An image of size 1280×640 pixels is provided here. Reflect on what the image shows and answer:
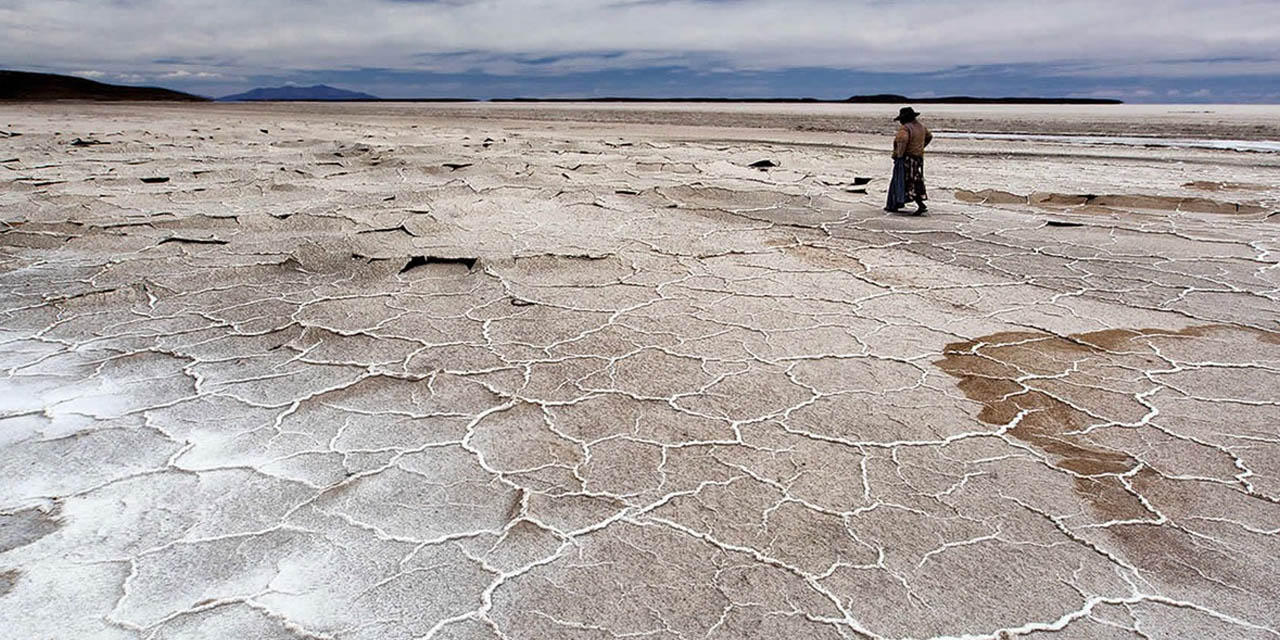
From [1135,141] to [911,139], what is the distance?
11996 mm

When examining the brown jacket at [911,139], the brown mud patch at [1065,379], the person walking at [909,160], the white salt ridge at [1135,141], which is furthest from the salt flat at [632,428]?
the white salt ridge at [1135,141]

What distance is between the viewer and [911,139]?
6.70 meters

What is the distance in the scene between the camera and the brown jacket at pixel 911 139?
6703 millimetres

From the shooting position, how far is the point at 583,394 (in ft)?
10.4

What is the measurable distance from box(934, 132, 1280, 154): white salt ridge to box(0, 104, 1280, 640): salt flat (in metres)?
10.0

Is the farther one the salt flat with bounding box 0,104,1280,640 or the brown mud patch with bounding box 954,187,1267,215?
the brown mud patch with bounding box 954,187,1267,215

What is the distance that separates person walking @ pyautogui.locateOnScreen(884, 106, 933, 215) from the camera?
672 centimetres

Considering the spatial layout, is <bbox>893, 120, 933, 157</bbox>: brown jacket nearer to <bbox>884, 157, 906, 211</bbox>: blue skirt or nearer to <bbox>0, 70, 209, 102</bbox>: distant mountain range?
<bbox>884, 157, 906, 211</bbox>: blue skirt

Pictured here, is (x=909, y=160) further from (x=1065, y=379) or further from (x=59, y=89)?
(x=59, y=89)

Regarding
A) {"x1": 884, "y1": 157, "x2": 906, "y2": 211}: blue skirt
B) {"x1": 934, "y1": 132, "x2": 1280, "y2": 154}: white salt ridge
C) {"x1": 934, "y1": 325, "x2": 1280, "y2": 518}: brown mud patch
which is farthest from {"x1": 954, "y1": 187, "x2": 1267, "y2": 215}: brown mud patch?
{"x1": 934, "y1": 132, "x2": 1280, "y2": 154}: white salt ridge

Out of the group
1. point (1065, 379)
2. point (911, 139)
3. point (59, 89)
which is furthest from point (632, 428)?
point (59, 89)

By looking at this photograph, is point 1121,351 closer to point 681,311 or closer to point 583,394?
point 681,311

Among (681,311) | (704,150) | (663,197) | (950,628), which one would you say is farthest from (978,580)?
(704,150)

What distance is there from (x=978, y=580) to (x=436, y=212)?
550 centimetres
